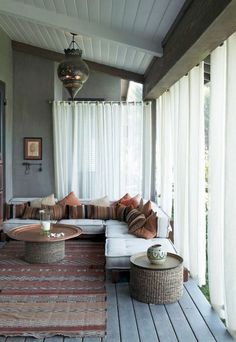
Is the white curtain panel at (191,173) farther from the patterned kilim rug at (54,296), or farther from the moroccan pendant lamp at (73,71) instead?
the moroccan pendant lamp at (73,71)

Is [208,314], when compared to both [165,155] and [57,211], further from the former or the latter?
[57,211]

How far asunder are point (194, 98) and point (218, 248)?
5.28ft

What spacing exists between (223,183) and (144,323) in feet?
4.32

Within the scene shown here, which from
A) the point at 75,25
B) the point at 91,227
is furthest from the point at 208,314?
the point at 75,25

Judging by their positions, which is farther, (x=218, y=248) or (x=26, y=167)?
(x=26, y=167)

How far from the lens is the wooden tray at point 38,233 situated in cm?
466

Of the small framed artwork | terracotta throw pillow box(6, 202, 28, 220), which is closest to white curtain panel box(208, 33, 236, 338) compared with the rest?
terracotta throw pillow box(6, 202, 28, 220)

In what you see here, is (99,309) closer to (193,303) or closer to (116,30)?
(193,303)

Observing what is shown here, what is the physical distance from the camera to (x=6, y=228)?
5.77 meters

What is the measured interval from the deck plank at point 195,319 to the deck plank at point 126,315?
0.46 m

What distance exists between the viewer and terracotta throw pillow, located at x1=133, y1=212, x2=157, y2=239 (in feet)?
16.3

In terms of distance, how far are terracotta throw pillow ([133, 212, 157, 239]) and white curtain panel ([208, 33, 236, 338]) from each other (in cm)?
156

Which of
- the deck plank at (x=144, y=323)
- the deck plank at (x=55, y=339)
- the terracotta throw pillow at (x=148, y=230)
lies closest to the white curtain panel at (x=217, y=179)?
the deck plank at (x=144, y=323)

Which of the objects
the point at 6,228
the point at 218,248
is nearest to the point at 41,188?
the point at 6,228
